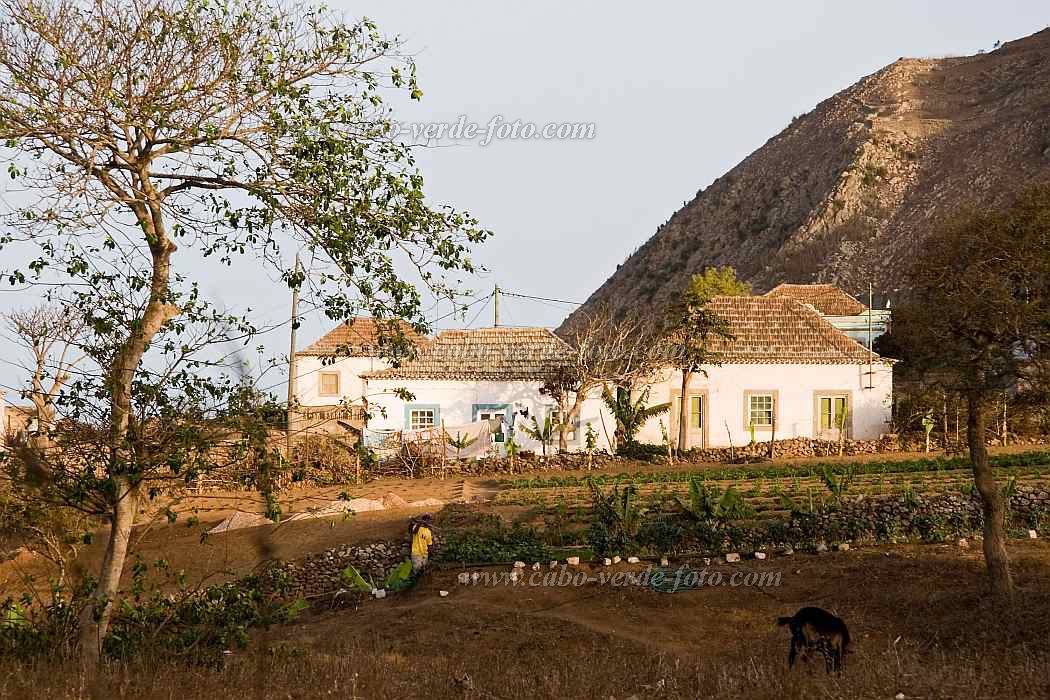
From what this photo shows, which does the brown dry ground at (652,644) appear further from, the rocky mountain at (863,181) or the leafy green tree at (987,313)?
the rocky mountain at (863,181)

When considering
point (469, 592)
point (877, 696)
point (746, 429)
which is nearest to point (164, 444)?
point (877, 696)

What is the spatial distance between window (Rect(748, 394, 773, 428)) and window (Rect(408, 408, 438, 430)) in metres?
10.2

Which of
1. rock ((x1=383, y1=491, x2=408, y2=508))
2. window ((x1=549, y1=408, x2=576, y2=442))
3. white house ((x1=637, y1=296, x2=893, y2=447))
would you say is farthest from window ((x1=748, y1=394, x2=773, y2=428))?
rock ((x1=383, y1=491, x2=408, y2=508))

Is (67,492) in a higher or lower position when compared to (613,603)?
higher

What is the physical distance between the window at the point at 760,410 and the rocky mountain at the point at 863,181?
34.7 meters

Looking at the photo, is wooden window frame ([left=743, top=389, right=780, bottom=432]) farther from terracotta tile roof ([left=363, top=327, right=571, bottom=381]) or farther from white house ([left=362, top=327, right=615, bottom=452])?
terracotta tile roof ([left=363, top=327, right=571, bottom=381])

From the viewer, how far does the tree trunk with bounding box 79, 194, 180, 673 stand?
27.1ft

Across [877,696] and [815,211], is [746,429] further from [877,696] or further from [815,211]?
[815,211]

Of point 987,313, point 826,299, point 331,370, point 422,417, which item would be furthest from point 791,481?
point 826,299

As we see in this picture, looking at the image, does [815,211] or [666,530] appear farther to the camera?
[815,211]

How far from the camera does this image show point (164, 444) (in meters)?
8.11

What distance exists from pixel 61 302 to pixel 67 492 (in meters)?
1.59

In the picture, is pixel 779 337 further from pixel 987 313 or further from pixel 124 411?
pixel 124 411

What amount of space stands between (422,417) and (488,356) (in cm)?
307
